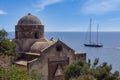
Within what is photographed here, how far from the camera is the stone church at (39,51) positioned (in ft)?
92.3

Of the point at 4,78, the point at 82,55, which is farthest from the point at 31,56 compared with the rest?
the point at 4,78

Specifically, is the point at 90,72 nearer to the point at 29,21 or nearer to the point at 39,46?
the point at 39,46

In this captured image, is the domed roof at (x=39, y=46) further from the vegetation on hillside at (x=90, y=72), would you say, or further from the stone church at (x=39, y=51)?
the vegetation on hillside at (x=90, y=72)

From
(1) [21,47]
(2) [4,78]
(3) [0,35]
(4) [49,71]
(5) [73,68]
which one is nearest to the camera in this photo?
(2) [4,78]

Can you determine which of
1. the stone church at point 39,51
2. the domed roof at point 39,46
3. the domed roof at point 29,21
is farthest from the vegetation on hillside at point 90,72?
the domed roof at point 29,21

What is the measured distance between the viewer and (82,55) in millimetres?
31562

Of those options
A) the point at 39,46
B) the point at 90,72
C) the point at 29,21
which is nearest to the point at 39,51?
the point at 39,46

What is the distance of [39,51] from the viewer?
95.6ft

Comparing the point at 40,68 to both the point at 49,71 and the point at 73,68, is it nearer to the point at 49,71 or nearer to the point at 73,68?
the point at 49,71

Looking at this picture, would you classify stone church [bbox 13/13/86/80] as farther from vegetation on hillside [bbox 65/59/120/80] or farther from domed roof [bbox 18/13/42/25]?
vegetation on hillside [bbox 65/59/120/80]

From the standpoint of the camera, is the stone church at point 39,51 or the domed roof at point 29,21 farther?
the domed roof at point 29,21

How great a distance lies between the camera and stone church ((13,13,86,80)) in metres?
28.1

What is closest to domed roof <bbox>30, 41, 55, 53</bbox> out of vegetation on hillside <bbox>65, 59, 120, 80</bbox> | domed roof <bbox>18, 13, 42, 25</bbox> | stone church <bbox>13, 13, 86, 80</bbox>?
stone church <bbox>13, 13, 86, 80</bbox>

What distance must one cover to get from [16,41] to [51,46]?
17.7 feet
